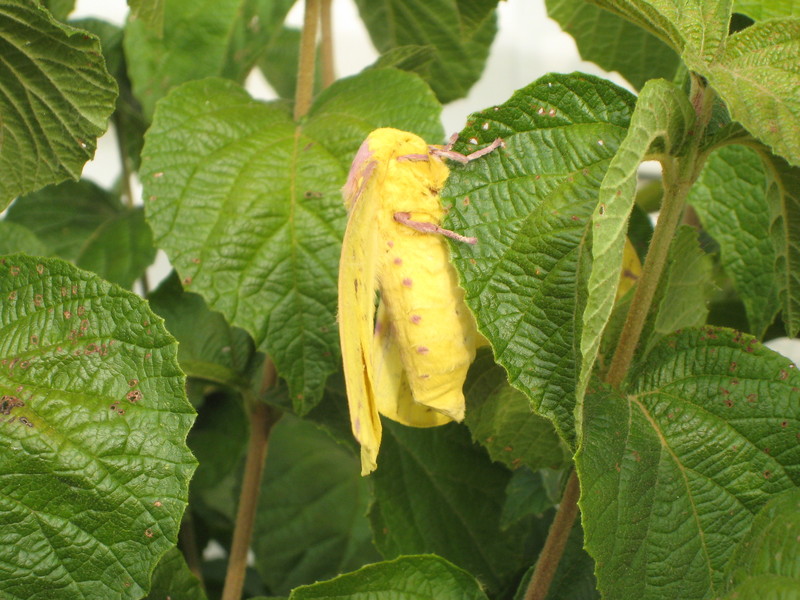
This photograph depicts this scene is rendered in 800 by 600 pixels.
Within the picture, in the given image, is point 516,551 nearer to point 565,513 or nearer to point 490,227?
point 565,513

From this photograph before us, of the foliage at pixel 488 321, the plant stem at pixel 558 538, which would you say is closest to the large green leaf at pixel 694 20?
the foliage at pixel 488 321

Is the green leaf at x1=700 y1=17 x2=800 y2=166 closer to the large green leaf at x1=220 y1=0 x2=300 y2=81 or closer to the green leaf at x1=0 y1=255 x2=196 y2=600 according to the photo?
the green leaf at x1=0 y1=255 x2=196 y2=600

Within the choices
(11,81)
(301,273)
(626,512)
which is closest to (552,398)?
(626,512)

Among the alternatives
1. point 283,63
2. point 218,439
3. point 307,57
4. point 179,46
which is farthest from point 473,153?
point 283,63

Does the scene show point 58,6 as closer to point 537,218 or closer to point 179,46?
point 179,46

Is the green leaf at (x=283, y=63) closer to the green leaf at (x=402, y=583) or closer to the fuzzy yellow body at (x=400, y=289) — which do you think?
the fuzzy yellow body at (x=400, y=289)

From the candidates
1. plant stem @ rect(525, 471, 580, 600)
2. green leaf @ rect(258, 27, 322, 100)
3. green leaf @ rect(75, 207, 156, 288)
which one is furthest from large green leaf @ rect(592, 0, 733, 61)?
Answer: green leaf @ rect(258, 27, 322, 100)
